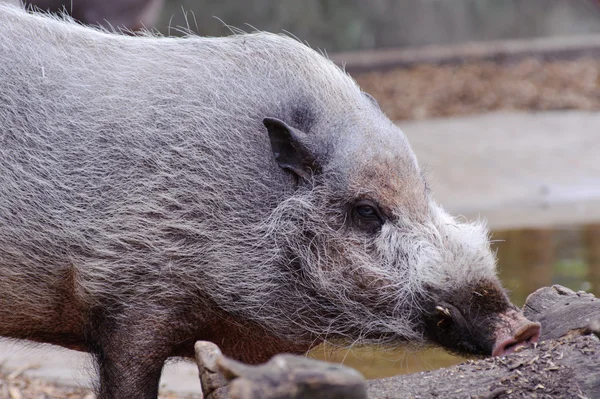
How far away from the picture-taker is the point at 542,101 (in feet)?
45.8

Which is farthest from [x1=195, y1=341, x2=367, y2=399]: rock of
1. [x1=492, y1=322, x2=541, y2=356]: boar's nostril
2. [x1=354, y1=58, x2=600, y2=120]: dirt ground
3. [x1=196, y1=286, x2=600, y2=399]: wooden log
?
[x1=354, y1=58, x2=600, y2=120]: dirt ground

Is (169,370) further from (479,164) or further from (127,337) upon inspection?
(479,164)

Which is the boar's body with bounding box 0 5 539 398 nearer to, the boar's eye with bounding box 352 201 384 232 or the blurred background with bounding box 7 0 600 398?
the boar's eye with bounding box 352 201 384 232

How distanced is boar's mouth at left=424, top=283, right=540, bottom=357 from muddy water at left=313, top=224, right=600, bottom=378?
1.67m

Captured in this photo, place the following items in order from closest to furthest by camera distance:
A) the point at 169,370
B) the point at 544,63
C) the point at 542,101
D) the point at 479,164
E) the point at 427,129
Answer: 1. the point at 169,370
2. the point at 479,164
3. the point at 427,129
4. the point at 542,101
5. the point at 544,63

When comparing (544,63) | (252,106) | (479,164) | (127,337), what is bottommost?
(127,337)

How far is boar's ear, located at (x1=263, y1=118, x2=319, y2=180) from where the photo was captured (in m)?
3.64

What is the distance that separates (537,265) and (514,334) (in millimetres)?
4169

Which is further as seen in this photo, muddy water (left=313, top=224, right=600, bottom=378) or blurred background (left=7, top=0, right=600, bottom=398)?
blurred background (left=7, top=0, right=600, bottom=398)

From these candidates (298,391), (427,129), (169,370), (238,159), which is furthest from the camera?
(427,129)

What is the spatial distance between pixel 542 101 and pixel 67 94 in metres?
11.2

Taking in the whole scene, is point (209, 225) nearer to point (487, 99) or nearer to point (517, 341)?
point (517, 341)

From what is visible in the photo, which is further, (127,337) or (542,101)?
(542,101)

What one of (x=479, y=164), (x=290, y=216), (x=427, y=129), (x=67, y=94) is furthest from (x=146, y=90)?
(x=427, y=129)
